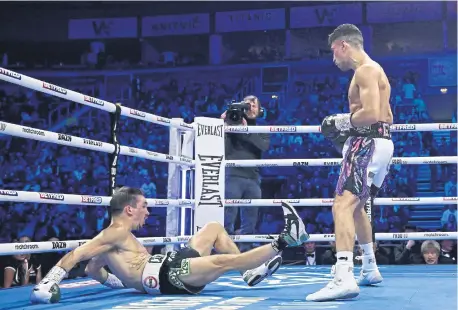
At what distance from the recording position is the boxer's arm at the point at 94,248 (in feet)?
7.86

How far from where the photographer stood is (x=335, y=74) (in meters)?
9.95

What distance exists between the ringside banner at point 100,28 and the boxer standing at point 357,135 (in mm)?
8832

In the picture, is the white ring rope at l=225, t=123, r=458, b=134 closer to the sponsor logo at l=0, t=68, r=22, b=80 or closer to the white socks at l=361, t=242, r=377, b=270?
the white socks at l=361, t=242, r=377, b=270

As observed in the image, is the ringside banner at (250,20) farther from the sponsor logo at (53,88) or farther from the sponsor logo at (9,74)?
the sponsor logo at (9,74)

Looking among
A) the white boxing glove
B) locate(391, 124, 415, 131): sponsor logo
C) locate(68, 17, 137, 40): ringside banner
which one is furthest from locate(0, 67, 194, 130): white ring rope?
locate(68, 17, 137, 40): ringside banner

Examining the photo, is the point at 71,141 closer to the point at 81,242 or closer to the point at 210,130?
the point at 81,242

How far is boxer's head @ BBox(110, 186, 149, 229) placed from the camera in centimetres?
264

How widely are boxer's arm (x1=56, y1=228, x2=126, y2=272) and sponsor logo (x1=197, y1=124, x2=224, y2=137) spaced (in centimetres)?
139

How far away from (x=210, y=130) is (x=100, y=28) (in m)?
7.94

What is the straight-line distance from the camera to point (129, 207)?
2.65 m

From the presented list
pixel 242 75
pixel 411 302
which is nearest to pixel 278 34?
pixel 242 75

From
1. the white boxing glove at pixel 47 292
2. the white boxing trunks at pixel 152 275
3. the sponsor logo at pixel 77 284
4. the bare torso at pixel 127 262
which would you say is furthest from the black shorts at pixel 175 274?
the sponsor logo at pixel 77 284

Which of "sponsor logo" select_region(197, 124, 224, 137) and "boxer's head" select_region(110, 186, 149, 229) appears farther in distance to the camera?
"sponsor logo" select_region(197, 124, 224, 137)

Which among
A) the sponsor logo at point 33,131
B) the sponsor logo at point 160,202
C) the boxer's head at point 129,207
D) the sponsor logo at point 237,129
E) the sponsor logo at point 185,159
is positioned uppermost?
the sponsor logo at point 237,129
